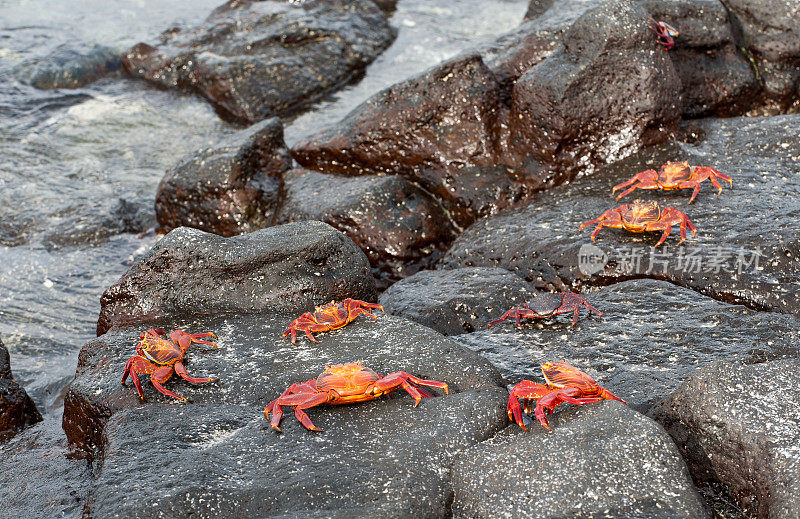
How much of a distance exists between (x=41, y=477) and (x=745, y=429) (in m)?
4.25

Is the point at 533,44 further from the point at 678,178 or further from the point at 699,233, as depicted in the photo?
the point at 699,233

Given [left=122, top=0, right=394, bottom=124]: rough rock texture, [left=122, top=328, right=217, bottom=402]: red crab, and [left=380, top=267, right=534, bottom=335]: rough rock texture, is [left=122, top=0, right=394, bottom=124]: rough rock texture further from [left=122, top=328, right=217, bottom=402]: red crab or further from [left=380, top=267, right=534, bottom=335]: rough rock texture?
[left=122, top=328, right=217, bottom=402]: red crab

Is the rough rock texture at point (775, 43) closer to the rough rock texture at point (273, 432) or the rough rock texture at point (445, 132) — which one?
the rough rock texture at point (445, 132)

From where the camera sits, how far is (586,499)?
3.14 meters

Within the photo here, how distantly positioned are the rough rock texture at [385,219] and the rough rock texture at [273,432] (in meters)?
2.45

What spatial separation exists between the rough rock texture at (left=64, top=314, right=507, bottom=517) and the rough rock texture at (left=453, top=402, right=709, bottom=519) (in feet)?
0.68

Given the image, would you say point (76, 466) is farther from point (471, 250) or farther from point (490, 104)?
point (490, 104)

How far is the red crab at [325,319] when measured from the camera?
486 centimetres

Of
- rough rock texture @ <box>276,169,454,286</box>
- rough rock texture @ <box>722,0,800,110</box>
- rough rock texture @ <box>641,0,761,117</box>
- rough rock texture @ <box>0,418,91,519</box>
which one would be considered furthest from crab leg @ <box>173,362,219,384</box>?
rough rock texture @ <box>722,0,800,110</box>

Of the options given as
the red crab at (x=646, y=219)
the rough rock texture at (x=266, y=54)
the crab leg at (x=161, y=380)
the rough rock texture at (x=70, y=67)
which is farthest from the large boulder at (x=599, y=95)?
the rough rock texture at (x=70, y=67)

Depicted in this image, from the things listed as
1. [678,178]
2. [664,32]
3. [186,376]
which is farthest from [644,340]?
[664,32]

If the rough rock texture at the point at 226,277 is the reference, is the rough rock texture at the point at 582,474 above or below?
above

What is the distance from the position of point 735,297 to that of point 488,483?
3.02 m

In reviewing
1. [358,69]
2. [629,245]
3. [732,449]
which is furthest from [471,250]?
[358,69]
